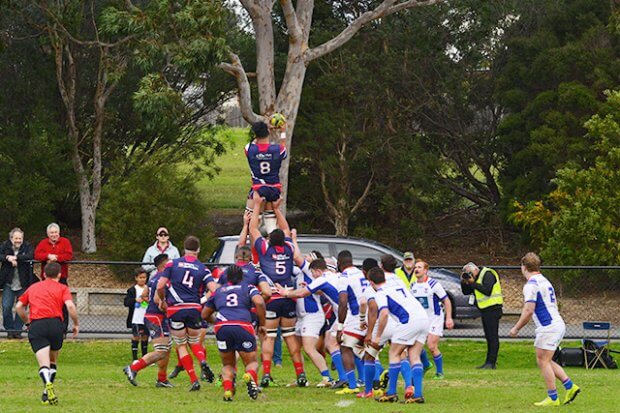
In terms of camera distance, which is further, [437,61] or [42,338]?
[437,61]

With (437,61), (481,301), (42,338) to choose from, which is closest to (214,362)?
(481,301)

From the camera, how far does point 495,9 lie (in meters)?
33.6

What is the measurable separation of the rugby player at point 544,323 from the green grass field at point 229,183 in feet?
71.9

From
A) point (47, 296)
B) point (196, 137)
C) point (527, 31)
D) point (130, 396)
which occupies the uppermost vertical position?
point (527, 31)

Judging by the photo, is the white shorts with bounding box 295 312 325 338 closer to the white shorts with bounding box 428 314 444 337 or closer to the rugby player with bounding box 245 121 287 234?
the rugby player with bounding box 245 121 287 234

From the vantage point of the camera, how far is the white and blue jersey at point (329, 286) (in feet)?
53.0

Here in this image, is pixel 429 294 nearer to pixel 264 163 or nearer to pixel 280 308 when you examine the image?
pixel 280 308

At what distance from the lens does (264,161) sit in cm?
1783

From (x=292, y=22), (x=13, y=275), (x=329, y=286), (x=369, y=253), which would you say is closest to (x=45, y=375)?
(x=329, y=286)

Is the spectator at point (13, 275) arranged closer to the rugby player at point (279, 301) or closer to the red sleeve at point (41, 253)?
the red sleeve at point (41, 253)

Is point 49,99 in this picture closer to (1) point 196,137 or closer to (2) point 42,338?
(1) point 196,137

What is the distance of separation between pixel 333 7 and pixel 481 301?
53.7 feet

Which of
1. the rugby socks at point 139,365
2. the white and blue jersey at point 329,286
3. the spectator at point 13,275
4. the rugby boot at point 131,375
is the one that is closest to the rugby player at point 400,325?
the white and blue jersey at point 329,286

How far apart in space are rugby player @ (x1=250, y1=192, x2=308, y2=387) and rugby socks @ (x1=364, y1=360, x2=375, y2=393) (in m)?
1.58
